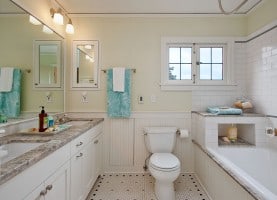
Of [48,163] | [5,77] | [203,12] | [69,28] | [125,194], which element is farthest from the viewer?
[203,12]

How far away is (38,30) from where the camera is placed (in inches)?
86.1

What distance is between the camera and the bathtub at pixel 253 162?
199 centimetres

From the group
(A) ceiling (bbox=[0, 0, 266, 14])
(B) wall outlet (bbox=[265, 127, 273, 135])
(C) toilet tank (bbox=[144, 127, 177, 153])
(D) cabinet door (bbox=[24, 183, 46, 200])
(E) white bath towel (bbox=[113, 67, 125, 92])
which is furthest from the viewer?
(E) white bath towel (bbox=[113, 67, 125, 92])

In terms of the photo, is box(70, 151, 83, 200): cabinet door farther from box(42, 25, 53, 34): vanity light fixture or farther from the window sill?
the window sill

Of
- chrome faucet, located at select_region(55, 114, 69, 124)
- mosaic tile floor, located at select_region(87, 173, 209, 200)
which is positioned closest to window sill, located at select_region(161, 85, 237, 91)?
mosaic tile floor, located at select_region(87, 173, 209, 200)

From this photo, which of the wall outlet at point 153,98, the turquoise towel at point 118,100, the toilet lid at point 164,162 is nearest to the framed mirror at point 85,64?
the turquoise towel at point 118,100

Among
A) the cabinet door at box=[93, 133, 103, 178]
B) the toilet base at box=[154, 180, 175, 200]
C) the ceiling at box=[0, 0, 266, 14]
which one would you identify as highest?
the ceiling at box=[0, 0, 266, 14]

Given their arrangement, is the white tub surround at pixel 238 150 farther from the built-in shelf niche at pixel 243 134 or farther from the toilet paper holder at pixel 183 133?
the toilet paper holder at pixel 183 133

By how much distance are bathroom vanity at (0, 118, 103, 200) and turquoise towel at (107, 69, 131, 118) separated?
341 mm

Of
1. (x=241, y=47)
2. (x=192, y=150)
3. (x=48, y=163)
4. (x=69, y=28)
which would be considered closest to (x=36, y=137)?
(x=48, y=163)

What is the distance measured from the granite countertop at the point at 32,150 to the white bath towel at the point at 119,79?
796 mm

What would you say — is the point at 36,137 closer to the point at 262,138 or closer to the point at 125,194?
the point at 125,194

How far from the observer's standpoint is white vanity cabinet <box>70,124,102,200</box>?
1830 mm

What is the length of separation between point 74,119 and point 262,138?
8.03 feet
